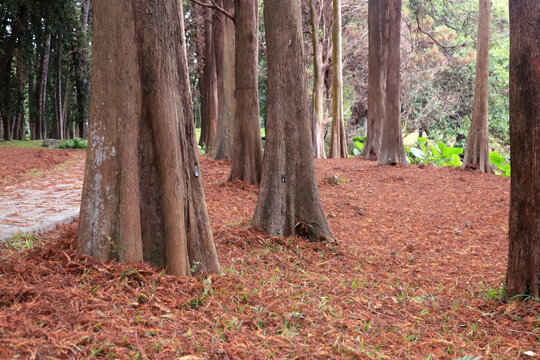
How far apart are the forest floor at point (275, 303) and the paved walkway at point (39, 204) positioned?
0.43 meters

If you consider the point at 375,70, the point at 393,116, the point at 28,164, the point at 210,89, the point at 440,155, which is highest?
the point at 375,70

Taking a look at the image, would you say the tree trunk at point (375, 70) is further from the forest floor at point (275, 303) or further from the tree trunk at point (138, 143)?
the tree trunk at point (138, 143)

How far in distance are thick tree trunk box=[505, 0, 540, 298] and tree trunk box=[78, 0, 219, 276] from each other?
285 centimetres

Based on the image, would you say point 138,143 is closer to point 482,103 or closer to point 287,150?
point 287,150

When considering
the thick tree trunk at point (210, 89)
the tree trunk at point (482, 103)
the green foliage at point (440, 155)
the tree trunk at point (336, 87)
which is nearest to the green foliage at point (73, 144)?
the thick tree trunk at point (210, 89)

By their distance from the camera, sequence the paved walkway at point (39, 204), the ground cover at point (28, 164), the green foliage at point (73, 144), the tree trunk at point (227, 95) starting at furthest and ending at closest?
the green foliage at point (73, 144) < the tree trunk at point (227, 95) < the ground cover at point (28, 164) < the paved walkway at point (39, 204)

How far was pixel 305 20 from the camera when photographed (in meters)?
22.8

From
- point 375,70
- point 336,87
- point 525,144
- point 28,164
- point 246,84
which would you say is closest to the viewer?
point 525,144

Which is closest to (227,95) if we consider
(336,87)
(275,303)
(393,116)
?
(393,116)

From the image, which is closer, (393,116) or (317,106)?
(393,116)

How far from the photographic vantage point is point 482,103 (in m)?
11.6

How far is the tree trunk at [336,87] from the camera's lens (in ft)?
53.5

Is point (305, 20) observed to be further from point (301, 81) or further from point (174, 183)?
point (174, 183)

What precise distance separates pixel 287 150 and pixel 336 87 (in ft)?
36.3
